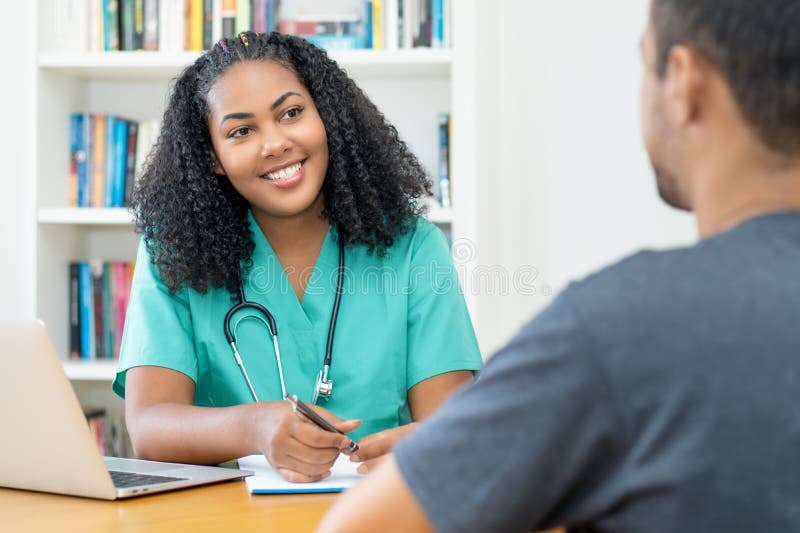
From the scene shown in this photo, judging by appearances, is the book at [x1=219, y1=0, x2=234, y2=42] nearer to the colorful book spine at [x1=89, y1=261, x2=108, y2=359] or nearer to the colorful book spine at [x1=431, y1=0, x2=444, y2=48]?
the colorful book spine at [x1=431, y1=0, x2=444, y2=48]

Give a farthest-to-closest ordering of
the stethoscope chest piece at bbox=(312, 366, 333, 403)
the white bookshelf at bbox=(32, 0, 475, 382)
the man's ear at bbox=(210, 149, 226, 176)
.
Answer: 1. the white bookshelf at bbox=(32, 0, 475, 382)
2. the man's ear at bbox=(210, 149, 226, 176)
3. the stethoscope chest piece at bbox=(312, 366, 333, 403)

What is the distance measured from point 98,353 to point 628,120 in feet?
5.06

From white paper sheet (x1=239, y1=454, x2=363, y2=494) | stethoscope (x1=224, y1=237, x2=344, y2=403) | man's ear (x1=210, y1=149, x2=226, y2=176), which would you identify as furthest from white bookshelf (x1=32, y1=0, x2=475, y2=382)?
white paper sheet (x1=239, y1=454, x2=363, y2=494)

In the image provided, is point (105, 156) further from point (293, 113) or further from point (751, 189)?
point (751, 189)

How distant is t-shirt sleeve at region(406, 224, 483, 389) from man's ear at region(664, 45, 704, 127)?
883mm

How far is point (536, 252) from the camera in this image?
2352 millimetres

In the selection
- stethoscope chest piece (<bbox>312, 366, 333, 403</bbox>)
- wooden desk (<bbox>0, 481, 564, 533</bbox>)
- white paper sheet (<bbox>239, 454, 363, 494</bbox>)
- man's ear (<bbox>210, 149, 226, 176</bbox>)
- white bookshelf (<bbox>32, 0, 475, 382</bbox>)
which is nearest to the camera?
wooden desk (<bbox>0, 481, 564, 533</bbox>)

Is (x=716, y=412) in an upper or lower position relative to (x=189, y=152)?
lower

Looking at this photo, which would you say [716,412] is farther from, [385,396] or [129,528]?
[385,396]

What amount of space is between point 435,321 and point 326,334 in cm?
18

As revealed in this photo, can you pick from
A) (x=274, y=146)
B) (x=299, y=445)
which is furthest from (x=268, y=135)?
(x=299, y=445)

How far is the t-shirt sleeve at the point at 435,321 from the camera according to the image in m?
1.44

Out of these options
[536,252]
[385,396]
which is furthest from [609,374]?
[536,252]

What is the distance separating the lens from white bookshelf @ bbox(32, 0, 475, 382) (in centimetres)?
217
